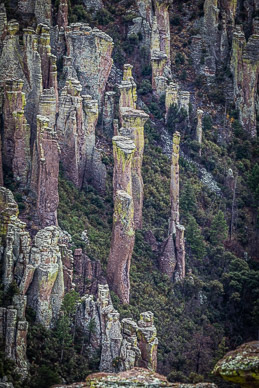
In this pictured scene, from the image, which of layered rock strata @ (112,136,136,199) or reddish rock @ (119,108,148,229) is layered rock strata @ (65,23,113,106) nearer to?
reddish rock @ (119,108,148,229)

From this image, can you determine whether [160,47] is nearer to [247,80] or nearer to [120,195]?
[247,80]

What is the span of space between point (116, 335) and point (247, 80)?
45103mm

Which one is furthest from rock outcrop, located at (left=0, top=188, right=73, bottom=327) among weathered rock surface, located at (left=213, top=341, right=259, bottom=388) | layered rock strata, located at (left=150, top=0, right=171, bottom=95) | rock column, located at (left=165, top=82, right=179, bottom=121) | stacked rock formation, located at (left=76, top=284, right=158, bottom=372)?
layered rock strata, located at (left=150, top=0, right=171, bottom=95)

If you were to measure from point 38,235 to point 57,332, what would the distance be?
19.4 ft

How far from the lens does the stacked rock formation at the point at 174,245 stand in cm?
8419

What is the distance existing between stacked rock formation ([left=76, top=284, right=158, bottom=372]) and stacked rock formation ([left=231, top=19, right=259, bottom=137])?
131ft

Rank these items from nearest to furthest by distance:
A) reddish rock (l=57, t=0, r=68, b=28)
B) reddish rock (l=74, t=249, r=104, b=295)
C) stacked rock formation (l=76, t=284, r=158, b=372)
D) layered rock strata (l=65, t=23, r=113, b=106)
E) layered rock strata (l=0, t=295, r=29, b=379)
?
layered rock strata (l=0, t=295, r=29, b=379) < stacked rock formation (l=76, t=284, r=158, b=372) < reddish rock (l=74, t=249, r=104, b=295) < layered rock strata (l=65, t=23, r=113, b=106) < reddish rock (l=57, t=0, r=68, b=28)

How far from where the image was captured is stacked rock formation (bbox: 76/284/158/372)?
6750cm

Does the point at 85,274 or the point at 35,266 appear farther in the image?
the point at 85,274

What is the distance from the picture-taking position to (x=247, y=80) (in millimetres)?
107562

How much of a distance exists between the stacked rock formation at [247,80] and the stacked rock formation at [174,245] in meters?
22.1

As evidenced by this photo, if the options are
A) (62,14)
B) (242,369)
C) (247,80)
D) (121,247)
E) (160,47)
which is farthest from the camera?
(247,80)

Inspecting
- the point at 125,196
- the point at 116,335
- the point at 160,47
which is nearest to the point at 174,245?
the point at 125,196

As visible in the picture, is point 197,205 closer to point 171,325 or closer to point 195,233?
point 195,233
